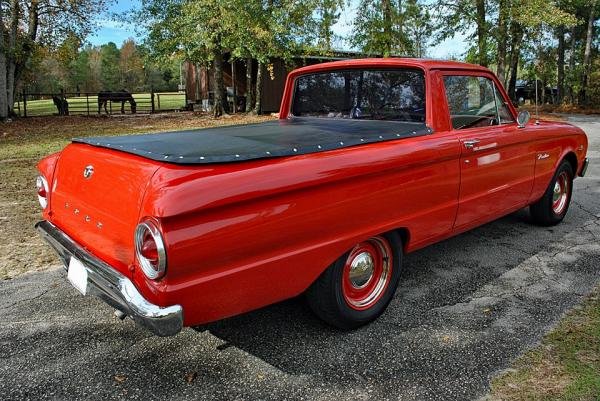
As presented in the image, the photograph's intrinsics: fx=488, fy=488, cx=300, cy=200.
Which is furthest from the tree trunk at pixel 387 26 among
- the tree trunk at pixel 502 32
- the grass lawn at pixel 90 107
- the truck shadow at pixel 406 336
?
the truck shadow at pixel 406 336

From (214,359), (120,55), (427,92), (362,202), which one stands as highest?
(120,55)

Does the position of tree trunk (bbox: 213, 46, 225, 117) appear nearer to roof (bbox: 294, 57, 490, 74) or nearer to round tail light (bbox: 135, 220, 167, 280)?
roof (bbox: 294, 57, 490, 74)

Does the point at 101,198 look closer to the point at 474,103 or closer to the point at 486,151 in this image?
the point at 486,151

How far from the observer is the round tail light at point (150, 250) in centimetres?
208

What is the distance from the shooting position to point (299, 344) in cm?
287

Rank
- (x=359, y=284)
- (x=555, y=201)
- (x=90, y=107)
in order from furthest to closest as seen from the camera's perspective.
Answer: (x=90, y=107), (x=555, y=201), (x=359, y=284)

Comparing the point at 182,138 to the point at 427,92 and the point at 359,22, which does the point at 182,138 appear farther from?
the point at 359,22

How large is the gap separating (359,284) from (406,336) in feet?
1.36

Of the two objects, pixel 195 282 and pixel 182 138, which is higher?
pixel 182 138

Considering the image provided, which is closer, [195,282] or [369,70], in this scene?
[195,282]

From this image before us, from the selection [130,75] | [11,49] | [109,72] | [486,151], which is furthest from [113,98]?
[109,72]

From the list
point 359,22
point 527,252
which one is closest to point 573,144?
point 527,252

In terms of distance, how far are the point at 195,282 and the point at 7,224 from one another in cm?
395

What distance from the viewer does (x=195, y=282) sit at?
2168 mm
